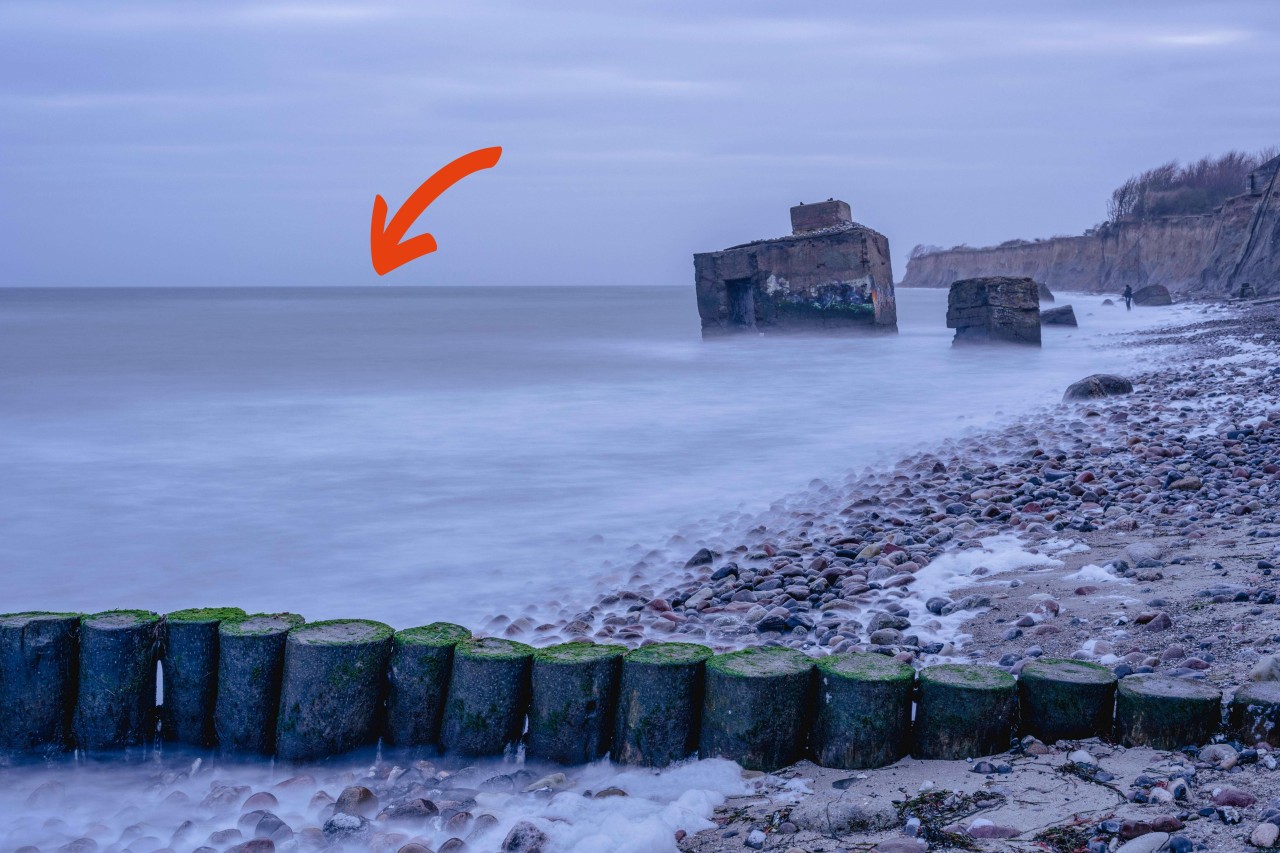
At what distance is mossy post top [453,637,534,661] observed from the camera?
3.19m

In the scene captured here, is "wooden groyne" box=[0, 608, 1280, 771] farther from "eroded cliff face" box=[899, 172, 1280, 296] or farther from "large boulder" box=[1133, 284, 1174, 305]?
"large boulder" box=[1133, 284, 1174, 305]

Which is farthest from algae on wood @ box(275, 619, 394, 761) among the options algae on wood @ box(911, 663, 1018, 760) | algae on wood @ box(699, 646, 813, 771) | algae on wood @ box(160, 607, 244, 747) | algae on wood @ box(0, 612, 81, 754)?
algae on wood @ box(911, 663, 1018, 760)

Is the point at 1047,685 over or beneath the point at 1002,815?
over

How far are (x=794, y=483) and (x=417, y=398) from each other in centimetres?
1014

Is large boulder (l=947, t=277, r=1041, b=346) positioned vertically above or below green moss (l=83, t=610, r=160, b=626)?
→ above

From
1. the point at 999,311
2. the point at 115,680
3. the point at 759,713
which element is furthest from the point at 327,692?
the point at 999,311

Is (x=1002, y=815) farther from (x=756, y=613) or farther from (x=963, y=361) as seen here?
(x=963, y=361)

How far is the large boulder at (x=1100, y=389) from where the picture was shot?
1242 centimetres

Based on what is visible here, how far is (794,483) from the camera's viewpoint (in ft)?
28.6

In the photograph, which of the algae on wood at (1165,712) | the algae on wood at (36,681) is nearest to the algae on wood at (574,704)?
the algae on wood at (1165,712)

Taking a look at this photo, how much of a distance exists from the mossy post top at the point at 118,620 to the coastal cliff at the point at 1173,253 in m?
38.7

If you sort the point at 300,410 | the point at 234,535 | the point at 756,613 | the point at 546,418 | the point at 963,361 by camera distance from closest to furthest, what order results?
the point at 756,613 → the point at 234,535 → the point at 546,418 → the point at 300,410 → the point at 963,361

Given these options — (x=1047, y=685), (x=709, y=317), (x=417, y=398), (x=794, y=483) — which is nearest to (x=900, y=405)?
(x=794, y=483)

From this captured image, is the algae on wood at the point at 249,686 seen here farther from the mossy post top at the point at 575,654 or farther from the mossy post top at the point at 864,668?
the mossy post top at the point at 864,668
